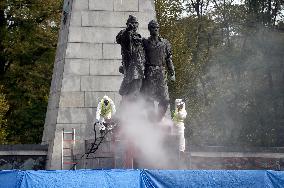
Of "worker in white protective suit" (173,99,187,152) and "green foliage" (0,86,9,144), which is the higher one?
"green foliage" (0,86,9,144)

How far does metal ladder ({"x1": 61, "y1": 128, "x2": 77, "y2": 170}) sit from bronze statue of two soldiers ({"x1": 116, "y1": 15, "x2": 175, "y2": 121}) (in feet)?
7.56

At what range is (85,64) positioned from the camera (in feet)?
57.8

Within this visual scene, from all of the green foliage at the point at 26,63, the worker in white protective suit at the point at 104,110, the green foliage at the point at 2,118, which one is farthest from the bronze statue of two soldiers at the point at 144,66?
the green foliage at the point at 26,63

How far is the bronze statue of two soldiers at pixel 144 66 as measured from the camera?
1504 centimetres

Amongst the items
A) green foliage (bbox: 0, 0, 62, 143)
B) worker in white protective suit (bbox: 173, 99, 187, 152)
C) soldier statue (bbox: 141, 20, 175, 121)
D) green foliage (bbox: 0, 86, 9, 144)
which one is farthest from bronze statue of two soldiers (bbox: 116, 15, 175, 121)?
green foliage (bbox: 0, 0, 62, 143)

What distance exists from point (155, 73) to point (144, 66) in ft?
1.00

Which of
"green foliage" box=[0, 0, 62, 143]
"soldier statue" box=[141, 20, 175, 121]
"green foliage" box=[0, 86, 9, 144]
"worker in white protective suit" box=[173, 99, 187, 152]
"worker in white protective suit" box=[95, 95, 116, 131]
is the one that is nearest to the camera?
"soldier statue" box=[141, 20, 175, 121]

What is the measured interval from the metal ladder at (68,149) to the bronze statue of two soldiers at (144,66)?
Answer: 2303 millimetres

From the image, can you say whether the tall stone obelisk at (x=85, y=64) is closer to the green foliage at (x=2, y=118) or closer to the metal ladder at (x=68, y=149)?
the metal ladder at (x=68, y=149)

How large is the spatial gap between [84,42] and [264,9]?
2395 centimetres

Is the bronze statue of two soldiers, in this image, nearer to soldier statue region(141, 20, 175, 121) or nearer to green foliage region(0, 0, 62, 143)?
soldier statue region(141, 20, 175, 121)

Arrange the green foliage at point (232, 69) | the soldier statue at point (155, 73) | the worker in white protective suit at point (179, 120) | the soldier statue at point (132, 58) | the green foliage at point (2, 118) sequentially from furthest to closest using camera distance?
the green foliage at point (232, 69), the green foliage at point (2, 118), the worker in white protective suit at point (179, 120), the soldier statue at point (155, 73), the soldier statue at point (132, 58)

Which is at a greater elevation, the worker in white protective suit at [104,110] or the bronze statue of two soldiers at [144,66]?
the bronze statue of two soldiers at [144,66]

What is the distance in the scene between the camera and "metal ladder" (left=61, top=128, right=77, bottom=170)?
645 inches
